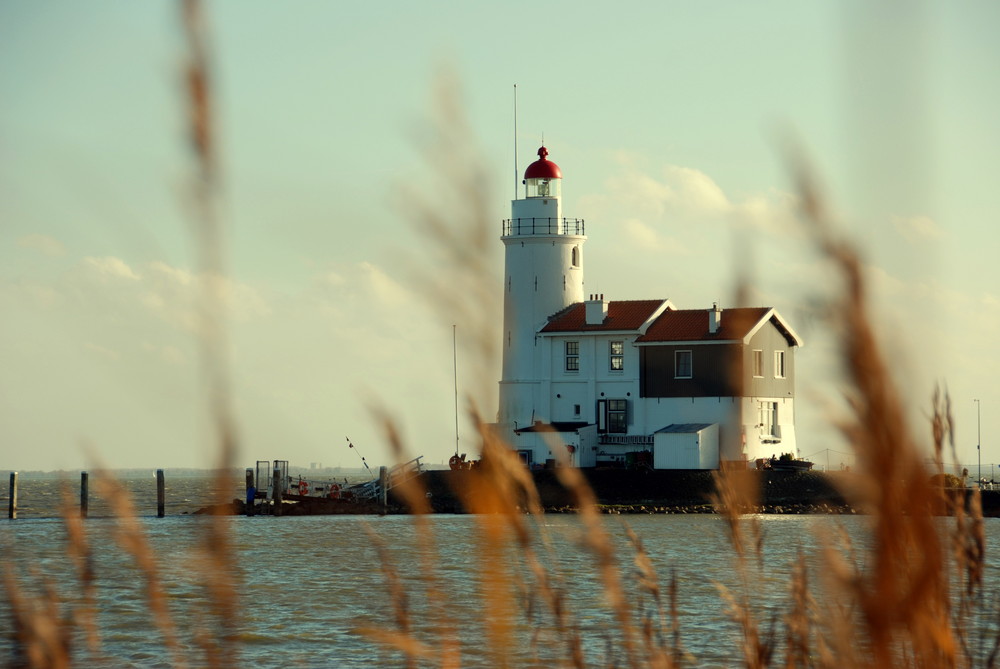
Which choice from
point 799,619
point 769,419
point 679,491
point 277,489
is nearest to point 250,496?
point 277,489

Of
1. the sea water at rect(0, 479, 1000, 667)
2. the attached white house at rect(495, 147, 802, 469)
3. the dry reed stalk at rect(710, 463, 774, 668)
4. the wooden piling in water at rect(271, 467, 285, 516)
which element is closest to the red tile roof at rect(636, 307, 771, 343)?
the attached white house at rect(495, 147, 802, 469)

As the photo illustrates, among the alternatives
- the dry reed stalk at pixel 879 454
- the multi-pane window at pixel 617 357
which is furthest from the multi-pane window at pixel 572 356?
the dry reed stalk at pixel 879 454

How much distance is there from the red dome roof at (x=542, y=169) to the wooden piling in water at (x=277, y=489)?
46.4 ft

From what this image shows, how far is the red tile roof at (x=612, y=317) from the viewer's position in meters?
45.3

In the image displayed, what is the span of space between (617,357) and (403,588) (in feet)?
141

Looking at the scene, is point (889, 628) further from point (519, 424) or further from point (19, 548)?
point (519, 424)

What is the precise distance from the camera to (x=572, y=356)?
149 ft

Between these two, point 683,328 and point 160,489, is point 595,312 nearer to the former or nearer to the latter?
point 683,328

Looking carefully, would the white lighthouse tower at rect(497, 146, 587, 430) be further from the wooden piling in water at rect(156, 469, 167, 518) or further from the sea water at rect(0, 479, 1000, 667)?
the wooden piling in water at rect(156, 469, 167, 518)

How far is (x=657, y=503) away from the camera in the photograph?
42438 mm

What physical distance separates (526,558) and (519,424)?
44305 mm

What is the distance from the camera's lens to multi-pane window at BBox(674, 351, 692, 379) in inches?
1737

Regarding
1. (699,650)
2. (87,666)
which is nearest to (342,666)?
(87,666)

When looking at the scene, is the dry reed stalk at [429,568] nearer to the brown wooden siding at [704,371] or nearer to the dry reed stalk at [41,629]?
the dry reed stalk at [41,629]
